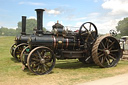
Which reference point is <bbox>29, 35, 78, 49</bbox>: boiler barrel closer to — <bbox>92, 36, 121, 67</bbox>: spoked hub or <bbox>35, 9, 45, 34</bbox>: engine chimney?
<bbox>35, 9, 45, 34</bbox>: engine chimney

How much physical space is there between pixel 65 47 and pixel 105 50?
2119 millimetres

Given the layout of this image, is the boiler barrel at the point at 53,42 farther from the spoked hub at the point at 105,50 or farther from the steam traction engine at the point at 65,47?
the spoked hub at the point at 105,50

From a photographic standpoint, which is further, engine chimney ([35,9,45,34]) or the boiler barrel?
engine chimney ([35,9,45,34])

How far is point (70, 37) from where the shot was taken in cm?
759

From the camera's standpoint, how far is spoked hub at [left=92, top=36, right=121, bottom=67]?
7.57 metres

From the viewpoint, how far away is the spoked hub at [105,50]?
7.57m

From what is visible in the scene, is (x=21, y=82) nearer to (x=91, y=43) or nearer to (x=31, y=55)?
(x=31, y=55)

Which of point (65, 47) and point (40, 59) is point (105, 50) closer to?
point (65, 47)

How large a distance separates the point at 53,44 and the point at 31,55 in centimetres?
123

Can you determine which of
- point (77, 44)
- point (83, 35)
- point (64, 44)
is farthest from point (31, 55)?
point (83, 35)

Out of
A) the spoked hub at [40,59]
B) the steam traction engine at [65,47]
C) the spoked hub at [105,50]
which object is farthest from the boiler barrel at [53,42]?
the spoked hub at [105,50]

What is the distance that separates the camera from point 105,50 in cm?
800

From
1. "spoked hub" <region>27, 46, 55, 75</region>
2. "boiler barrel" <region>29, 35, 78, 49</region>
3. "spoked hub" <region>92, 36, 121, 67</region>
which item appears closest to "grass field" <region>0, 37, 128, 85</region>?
"spoked hub" <region>27, 46, 55, 75</region>

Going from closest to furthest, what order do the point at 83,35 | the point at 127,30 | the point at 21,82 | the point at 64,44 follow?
the point at 21,82
the point at 64,44
the point at 83,35
the point at 127,30
